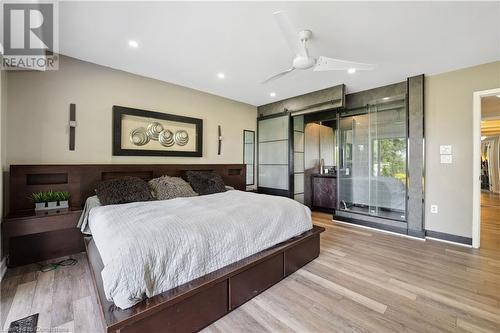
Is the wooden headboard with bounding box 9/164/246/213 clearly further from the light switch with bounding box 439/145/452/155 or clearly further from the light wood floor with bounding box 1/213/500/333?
the light switch with bounding box 439/145/452/155

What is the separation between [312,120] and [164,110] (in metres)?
3.43

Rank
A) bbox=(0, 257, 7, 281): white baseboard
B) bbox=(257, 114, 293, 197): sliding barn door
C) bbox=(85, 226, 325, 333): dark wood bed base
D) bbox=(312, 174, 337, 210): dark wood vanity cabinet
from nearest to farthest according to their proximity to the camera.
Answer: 1. bbox=(85, 226, 325, 333): dark wood bed base
2. bbox=(0, 257, 7, 281): white baseboard
3. bbox=(257, 114, 293, 197): sliding barn door
4. bbox=(312, 174, 337, 210): dark wood vanity cabinet

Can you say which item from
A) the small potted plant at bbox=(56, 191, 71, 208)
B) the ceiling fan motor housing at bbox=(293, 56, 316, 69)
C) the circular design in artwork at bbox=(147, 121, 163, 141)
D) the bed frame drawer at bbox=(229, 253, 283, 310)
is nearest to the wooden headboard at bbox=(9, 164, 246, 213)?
the small potted plant at bbox=(56, 191, 71, 208)

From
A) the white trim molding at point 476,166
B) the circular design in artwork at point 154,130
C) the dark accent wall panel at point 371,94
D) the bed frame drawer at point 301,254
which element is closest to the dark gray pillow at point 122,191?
the circular design in artwork at point 154,130

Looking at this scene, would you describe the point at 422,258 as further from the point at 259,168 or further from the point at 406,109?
the point at 259,168

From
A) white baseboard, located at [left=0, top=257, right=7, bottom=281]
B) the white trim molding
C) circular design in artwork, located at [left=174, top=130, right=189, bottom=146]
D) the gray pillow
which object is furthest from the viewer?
circular design in artwork, located at [left=174, top=130, right=189, bottom=146]

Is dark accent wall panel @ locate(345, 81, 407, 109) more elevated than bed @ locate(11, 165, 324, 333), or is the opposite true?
dark accent wall panel @ locate(345, 81, 407, 109)

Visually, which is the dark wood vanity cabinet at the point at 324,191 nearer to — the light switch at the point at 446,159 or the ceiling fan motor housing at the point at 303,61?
the light switch at the point at 446,159

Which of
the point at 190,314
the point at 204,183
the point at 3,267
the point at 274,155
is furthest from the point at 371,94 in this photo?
the point at 3,267

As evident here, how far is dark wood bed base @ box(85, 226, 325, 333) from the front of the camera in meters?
1.27

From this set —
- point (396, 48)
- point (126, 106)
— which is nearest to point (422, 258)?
point (396, 48)

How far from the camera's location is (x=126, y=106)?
10.9 feet

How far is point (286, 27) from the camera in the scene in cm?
196

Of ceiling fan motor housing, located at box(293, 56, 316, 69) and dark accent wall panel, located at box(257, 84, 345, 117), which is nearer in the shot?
ceiling fan motor housing, located at box(293, 56, 316, 69)
